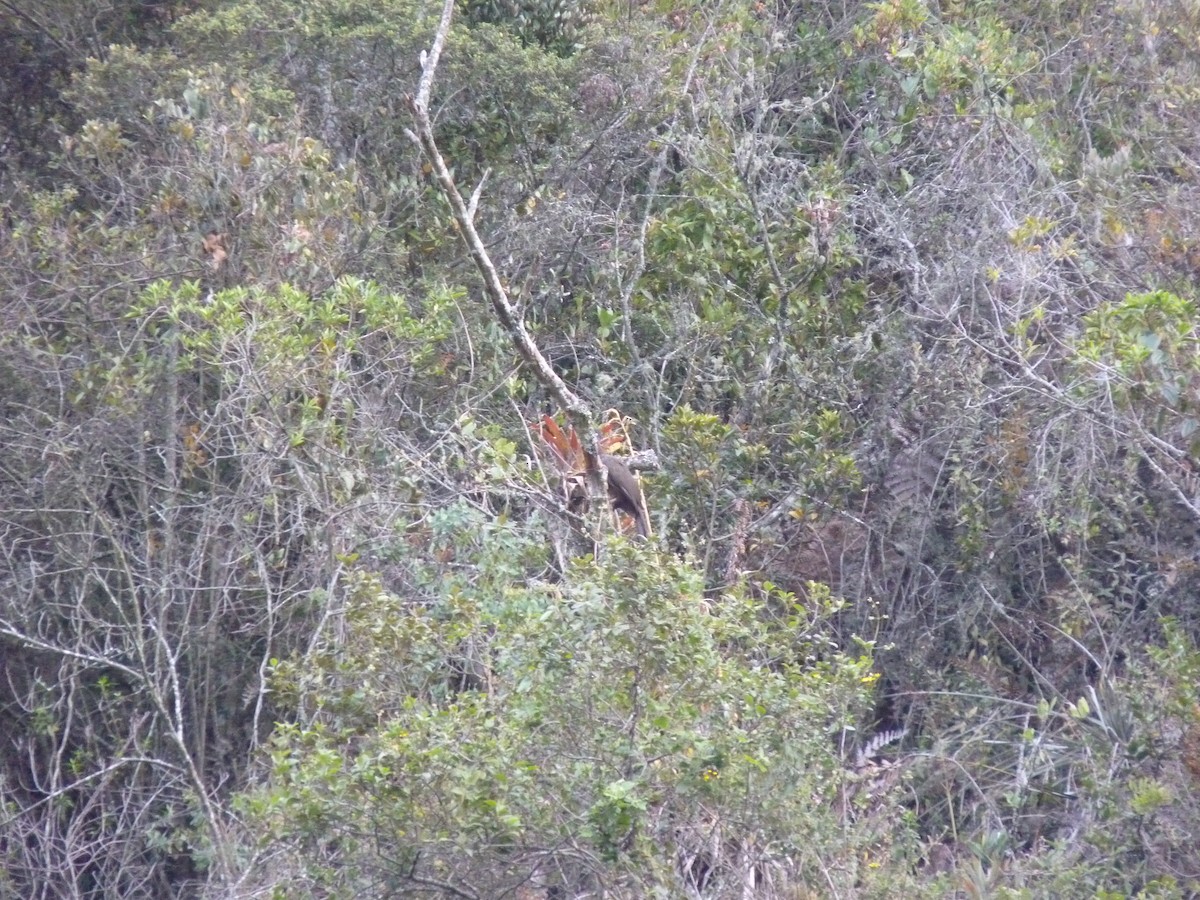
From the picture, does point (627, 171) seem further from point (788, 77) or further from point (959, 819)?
point (959, 819)

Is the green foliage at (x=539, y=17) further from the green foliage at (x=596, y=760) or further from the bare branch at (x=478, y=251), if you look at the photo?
the green foliage at (x=596, y=760)

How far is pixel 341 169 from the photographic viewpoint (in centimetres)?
652

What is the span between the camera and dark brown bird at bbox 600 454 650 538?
179 inches

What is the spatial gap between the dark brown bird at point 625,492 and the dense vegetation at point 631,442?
227 mm

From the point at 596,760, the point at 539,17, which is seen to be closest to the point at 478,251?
the point at 596,760

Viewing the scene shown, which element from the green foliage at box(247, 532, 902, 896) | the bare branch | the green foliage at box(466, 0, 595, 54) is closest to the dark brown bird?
the bare branch

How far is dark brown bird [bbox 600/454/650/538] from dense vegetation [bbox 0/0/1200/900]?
0.75 ft

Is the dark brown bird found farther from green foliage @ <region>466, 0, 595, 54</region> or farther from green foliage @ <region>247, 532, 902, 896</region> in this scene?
green foliage @ <region>466, 0, 595, 54</region>

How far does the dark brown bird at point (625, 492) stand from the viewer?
14.9ft

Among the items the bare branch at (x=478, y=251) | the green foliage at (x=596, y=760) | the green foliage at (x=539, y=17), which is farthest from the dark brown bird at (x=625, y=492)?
the green foliage at (x=539, y=17)

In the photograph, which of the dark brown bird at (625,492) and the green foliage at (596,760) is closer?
the green foliage at (596,760)

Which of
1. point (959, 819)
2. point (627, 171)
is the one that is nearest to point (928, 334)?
point (627, 171)

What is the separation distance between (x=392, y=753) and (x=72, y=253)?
3499 mm

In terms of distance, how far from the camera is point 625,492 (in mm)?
4602
